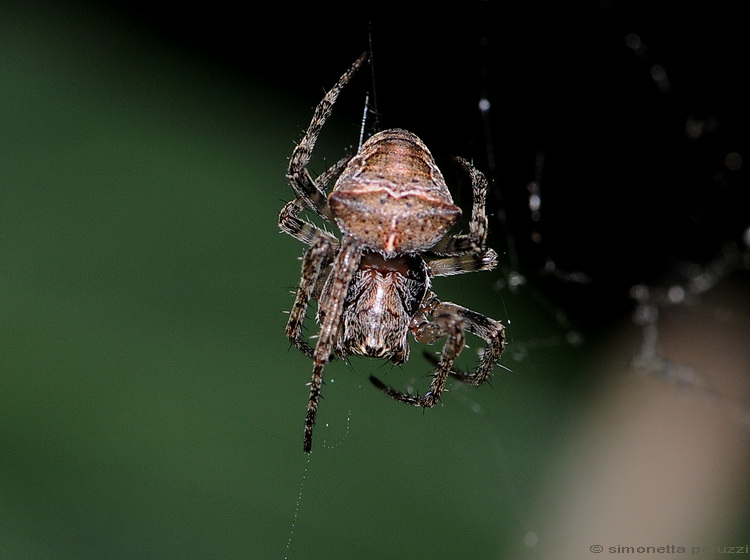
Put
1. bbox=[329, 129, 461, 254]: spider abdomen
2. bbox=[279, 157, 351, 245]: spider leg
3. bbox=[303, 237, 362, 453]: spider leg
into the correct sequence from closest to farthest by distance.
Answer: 1. bbox=[303, 237, 362, 453]: spider leg
2. bbox=[329, 129, 461, 254]: spider abdomen
3. bbox=[279, 157, 351, 245]: spider leg

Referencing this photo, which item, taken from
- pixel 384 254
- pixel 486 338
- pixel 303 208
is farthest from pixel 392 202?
pixel 486 338

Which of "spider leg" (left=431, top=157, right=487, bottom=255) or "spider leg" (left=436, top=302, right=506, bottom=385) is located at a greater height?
"spider leg" (left=431, top=157, right=487, bottom=255)

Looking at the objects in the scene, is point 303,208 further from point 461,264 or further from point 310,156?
point 461,264

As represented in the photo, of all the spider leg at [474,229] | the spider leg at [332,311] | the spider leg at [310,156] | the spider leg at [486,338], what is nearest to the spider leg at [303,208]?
the spider leg at [310,156]

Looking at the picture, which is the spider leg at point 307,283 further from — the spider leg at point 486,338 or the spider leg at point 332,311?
the spider leg at point 486,338

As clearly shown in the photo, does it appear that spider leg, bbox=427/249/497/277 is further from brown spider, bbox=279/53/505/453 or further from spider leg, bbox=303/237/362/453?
spider leg, bbox=303/237/362/453

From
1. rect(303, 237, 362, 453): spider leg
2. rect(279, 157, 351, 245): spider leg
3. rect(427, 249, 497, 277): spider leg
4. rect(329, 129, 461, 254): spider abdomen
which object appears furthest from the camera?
rect(427, 249, 497, 277): spider leg

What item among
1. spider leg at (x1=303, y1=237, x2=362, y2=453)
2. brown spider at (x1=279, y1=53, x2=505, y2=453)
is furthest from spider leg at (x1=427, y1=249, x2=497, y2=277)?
spider leg at (x1=303, y1=237, x2=362, y2=453)
